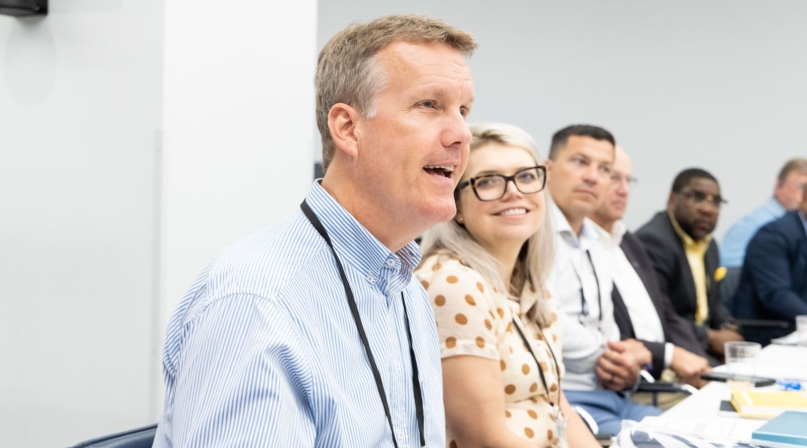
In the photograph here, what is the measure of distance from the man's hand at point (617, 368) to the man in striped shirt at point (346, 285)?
1.69 m

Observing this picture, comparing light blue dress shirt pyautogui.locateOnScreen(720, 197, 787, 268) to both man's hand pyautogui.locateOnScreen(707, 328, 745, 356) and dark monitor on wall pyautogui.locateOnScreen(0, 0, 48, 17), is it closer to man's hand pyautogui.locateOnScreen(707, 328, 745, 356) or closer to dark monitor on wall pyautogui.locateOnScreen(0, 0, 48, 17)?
man's hand pyautogui.locateOnScreen(707, 328, 745, 356)

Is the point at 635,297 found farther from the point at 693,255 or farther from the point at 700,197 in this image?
the point at 700,197

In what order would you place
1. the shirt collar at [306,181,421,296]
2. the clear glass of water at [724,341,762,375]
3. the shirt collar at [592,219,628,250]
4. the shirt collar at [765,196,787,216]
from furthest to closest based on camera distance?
the shirt collar at [765,196,787,216] < the shirt collar at [592,219,628,250] < the clear glass of water at [724,341,762,375] < the shirt collar at [306,181,421,296]

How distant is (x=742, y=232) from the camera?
21.4ft

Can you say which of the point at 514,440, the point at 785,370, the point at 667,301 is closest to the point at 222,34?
the point at 514,440

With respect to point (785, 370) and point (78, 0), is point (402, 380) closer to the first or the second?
point (78, 0)

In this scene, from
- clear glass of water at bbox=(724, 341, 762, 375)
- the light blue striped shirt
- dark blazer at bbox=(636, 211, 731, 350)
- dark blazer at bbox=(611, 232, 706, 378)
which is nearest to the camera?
the light blue striped shirt

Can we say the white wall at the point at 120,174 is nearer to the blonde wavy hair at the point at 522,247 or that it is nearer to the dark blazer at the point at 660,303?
the blonde wavy hair at the point at 522,247

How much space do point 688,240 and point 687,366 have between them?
158 cm

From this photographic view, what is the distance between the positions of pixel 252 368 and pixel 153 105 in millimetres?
1592

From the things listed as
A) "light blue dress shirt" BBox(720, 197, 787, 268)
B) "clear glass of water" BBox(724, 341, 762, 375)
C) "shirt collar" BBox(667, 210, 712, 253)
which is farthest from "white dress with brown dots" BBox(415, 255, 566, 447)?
"light blue dress shirt" BBox(720, 197, 787, 268)

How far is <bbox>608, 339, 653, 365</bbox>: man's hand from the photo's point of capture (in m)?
3.16

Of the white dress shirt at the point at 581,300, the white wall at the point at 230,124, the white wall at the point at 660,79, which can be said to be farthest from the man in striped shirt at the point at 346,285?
the white wall at the point at 660,79

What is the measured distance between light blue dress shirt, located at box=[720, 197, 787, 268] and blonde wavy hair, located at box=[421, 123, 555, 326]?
451 centimetres
